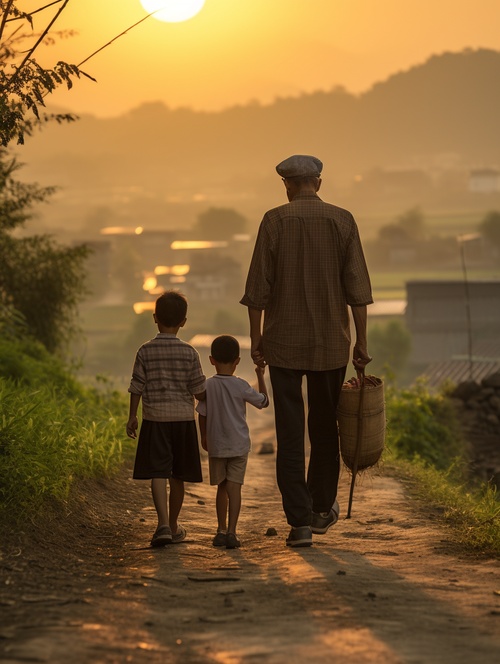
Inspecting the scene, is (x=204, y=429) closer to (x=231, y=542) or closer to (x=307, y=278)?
(x=231, y=542)

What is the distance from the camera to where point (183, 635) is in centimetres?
358

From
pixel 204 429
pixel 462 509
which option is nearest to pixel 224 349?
pixel 204 429

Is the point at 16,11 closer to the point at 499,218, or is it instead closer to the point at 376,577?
the point at 376,577

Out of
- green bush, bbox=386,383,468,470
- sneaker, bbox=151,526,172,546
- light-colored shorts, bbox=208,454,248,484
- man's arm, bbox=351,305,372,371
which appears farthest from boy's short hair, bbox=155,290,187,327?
green bush, bbox=386,383,468,470

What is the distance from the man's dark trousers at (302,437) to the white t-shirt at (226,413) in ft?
0.53

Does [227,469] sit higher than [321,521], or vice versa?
[227,469]

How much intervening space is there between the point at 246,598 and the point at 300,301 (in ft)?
5.41

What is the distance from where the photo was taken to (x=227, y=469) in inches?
214

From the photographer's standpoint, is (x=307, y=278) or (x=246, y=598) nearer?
(x=246, y=598)

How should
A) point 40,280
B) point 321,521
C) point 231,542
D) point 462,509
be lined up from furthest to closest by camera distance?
point 40,280 → point 462,509 → point 321,521 → point 231,542

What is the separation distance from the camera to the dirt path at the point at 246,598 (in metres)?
3.42

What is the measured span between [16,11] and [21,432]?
2.34m

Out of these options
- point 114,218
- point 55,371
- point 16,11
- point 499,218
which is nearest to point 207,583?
point 16,11

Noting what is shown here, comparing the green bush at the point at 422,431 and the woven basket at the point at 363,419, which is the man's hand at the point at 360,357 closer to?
the woven basket at the point at 363,419
